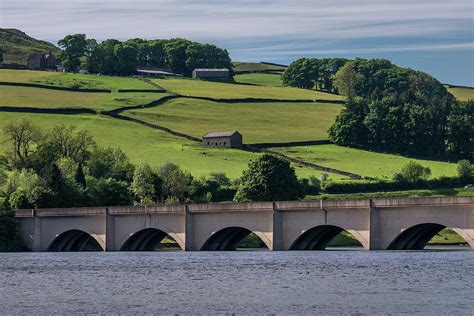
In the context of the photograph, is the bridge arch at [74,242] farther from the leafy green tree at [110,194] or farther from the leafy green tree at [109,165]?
the leafy green tree at [109,165]

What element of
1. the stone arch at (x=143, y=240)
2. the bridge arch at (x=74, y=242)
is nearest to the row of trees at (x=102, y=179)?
the bridge arch at (x=74, y=242)

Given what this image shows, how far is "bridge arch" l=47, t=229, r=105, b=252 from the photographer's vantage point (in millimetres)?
143637

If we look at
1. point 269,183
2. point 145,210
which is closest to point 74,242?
point 145,210

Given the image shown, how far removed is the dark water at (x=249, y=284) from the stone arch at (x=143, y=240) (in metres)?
14.8

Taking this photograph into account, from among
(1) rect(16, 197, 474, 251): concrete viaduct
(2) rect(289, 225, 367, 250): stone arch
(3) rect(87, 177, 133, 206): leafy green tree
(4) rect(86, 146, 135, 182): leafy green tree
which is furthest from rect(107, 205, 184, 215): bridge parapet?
(4) rect(86, 146, 135, 182): leafy green tree

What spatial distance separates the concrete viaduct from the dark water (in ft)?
8.48

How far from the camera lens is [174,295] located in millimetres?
79750

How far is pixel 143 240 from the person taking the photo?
139250mm

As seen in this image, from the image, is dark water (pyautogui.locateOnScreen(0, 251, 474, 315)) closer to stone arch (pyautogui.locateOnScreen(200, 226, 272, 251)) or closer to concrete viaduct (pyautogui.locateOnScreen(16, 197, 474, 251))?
concrete viaduct (pyautogui.locateOnScreen(16, 197, 474, 251))

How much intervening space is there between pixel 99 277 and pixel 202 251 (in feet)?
101

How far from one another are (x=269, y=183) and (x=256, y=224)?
33454 mm

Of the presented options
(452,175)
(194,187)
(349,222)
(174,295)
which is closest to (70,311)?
(174,295)

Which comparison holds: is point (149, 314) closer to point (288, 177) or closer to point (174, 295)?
point (174, 295)

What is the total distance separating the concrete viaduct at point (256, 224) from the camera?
108 meters
